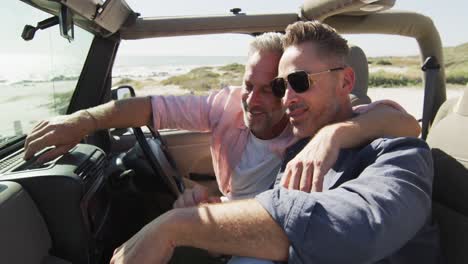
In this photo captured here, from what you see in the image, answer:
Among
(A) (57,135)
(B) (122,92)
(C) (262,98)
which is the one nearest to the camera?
(A) (57,135)

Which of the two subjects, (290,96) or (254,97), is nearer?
(290,96)

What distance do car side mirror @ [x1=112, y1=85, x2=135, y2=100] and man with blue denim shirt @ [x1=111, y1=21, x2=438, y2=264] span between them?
4.94 ft

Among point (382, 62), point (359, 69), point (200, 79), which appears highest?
point (359, 69)

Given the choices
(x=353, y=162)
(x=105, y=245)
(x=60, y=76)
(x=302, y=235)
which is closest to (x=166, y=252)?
(x=302, y=235)

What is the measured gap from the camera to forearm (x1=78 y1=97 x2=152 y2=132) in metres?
2.00

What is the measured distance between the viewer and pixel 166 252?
108 cm

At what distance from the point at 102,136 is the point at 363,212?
2.24 metres

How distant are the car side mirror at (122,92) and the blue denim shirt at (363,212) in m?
1.63

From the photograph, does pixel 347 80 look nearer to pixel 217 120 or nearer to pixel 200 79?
pixel 217 120

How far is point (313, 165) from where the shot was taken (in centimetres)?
122

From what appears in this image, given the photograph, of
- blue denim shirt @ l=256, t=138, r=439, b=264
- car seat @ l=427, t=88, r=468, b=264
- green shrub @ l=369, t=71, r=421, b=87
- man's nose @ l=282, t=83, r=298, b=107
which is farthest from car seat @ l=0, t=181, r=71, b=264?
green shrub @ l=369, t=71, r=421, b=87

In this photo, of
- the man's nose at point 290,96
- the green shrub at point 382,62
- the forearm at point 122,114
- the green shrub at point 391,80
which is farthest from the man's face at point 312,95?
the green shrub at point 382,62

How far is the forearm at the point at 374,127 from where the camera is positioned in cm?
133

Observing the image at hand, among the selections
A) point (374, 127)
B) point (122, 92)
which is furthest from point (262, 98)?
point (122, 92)
